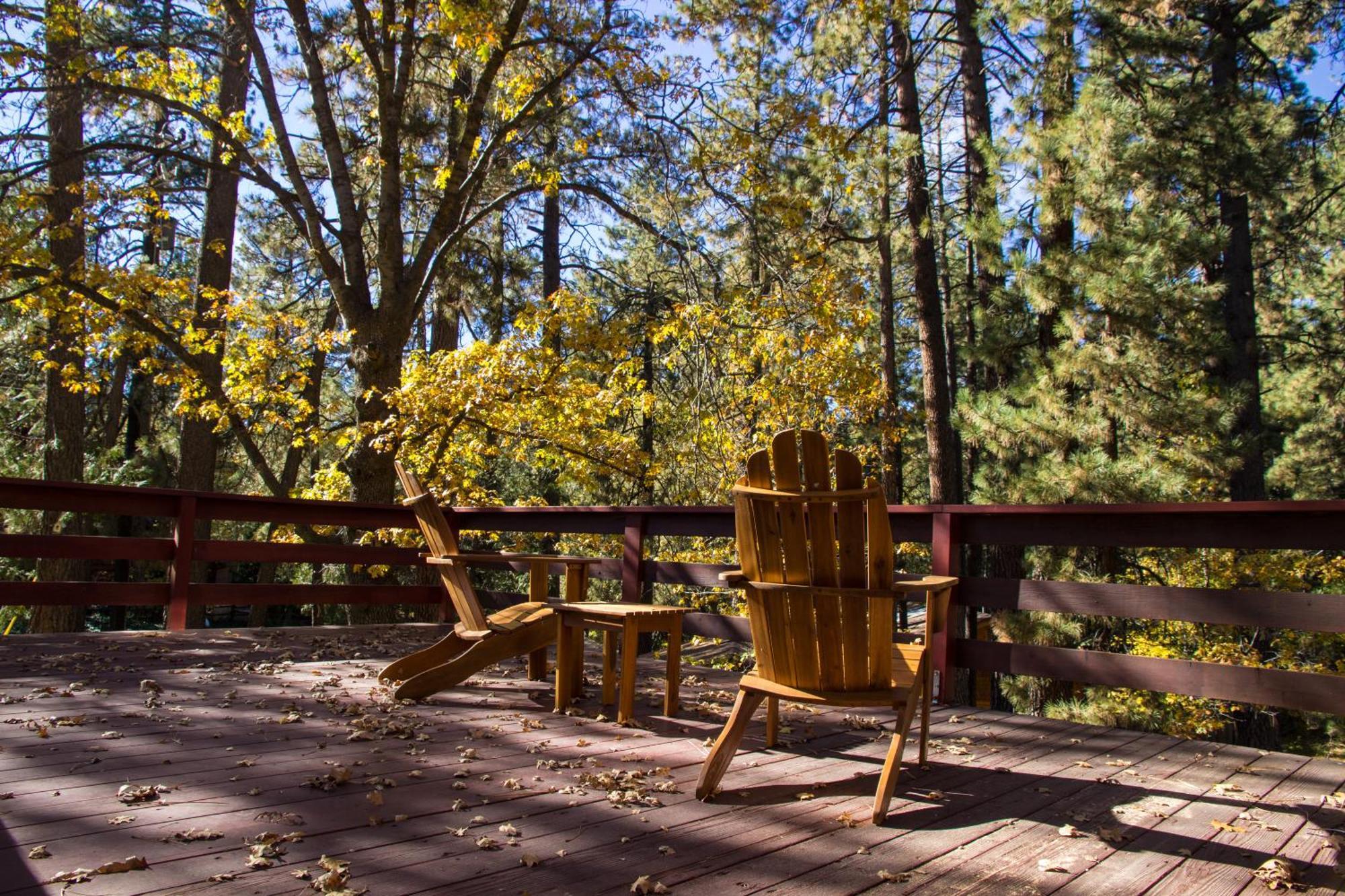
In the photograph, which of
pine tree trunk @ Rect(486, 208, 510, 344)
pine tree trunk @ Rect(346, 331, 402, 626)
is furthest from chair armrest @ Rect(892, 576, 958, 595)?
pine tree trunk @ Rect(486, 208, 510, 344)

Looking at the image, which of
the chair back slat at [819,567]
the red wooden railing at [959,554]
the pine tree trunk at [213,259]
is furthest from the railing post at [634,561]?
the pine tree trunk at [213,259]

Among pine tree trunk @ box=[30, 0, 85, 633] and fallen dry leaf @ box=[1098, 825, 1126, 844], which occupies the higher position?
pine tree trunk @ box=[30, 0, 85, 633]

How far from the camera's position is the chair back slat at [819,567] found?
265 centimetres

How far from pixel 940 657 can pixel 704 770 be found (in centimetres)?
205

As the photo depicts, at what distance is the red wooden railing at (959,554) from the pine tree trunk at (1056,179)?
15.7 ft

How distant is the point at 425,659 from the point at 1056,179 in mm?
7838

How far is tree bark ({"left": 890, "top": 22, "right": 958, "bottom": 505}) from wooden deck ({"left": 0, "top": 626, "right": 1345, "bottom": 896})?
6.98 m

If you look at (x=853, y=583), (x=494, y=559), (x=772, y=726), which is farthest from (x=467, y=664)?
(x=853, y=583)

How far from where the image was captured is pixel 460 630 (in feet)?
12.8

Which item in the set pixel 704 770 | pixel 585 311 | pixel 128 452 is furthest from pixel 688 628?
pixel 128 452

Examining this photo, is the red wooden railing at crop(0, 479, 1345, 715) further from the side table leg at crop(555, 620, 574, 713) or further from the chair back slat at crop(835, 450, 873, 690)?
the chair back slat at crop(835, 450, 873, 690)

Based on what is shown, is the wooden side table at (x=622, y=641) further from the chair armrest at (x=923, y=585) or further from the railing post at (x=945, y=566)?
the railing post at (x=945, y=566)

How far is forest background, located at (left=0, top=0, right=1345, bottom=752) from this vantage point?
8.27 m

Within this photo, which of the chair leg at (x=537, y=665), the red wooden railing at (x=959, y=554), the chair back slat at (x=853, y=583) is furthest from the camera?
the chair leg at (x=537, y=665)
